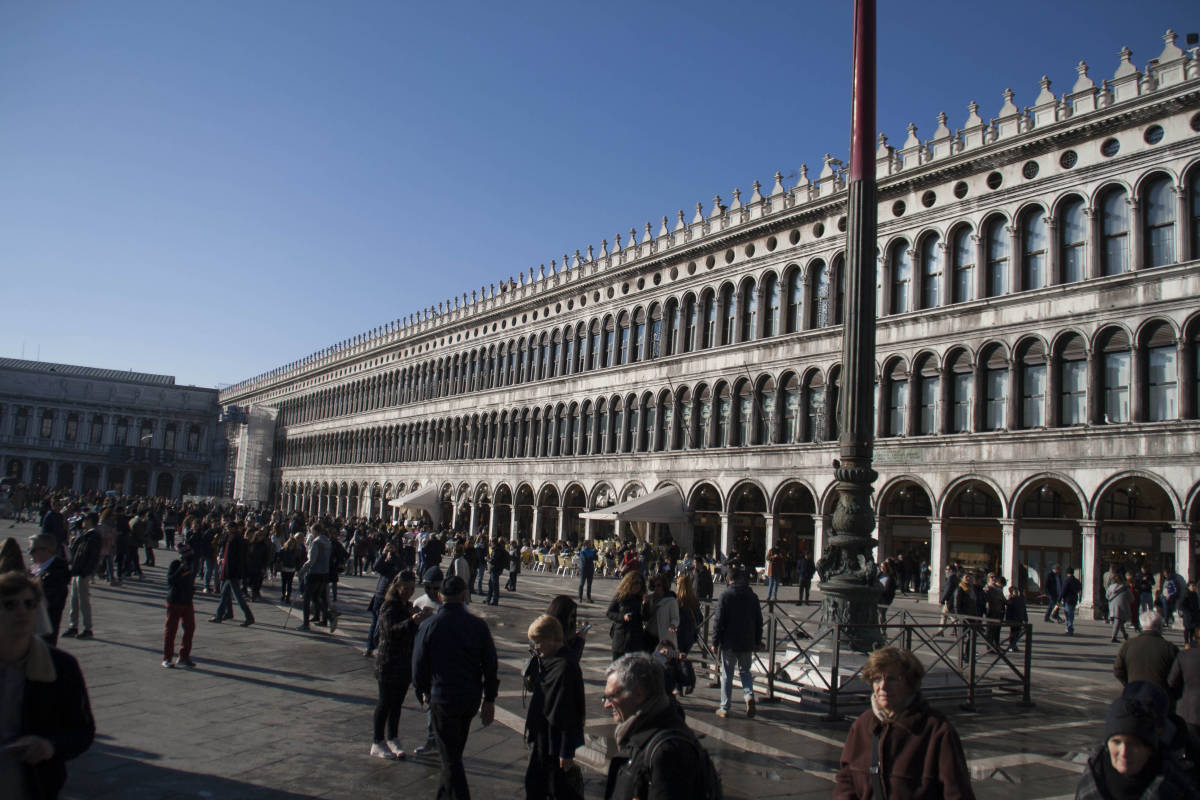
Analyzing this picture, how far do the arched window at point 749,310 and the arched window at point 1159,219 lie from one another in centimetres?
1419

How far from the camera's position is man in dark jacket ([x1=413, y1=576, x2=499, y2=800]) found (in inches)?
230

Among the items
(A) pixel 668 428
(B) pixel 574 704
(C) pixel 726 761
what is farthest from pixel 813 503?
(B) pixel 574 704

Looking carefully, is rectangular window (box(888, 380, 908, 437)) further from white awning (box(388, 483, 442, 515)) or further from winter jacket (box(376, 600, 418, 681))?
white awning (box(388, 483, 442, 515))

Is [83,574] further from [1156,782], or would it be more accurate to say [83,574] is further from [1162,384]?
[1162,384]

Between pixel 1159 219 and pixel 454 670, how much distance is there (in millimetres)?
24827

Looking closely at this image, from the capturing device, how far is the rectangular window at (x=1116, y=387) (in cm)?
2367

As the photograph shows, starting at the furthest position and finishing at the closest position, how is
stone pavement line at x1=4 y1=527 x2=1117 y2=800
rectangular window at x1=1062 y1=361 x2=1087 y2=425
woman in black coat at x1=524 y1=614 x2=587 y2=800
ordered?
1. rectangular window at x1=1062 y1=361 x2=1087 y2=425
2. stone pavement line at x1=4 y1=527 x2=1117 y2=800
3. woman in black coat at x1=524 y1=614 x2=587 y2=800

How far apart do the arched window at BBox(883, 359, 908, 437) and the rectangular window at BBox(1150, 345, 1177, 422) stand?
24.1 ft

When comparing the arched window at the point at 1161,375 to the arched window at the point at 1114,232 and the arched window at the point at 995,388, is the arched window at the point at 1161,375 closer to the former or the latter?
the arched window at the point at 1114,232

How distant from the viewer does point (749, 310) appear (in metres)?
35.5

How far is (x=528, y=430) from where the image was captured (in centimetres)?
4822

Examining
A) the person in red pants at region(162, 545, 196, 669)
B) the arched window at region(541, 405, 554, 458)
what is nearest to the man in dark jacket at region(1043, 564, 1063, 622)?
the person in red pants at region(162, 545, 196, 669)

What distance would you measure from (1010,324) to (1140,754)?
82.2 feet

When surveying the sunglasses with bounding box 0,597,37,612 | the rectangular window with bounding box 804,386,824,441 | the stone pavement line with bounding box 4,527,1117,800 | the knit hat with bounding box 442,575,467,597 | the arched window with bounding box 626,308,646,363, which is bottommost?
the stone pavement line with bounding box 4,527,1117,800
